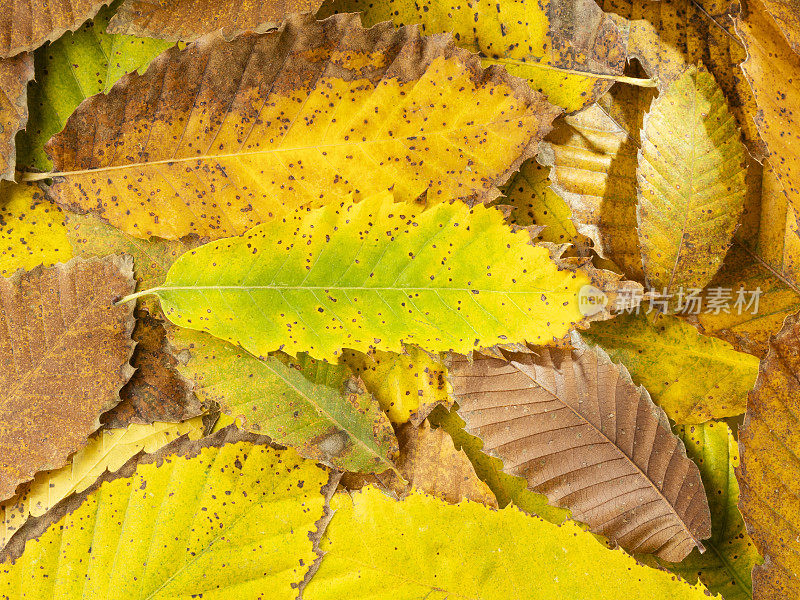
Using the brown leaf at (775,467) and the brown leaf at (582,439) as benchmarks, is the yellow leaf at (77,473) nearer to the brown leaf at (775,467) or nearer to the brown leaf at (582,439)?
the brown leaf at (582,439)

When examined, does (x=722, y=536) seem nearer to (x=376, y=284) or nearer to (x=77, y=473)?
(x=376, y=284)

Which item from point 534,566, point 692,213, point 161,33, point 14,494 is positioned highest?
point 161,33

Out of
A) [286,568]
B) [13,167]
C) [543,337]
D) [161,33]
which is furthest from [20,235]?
[543,337]

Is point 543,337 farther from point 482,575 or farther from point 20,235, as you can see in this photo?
point 20,235

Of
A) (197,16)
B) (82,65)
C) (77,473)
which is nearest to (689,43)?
(197,16)

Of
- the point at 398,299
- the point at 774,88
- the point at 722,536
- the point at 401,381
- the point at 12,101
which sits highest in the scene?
the point at 12,101
